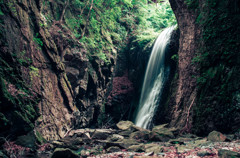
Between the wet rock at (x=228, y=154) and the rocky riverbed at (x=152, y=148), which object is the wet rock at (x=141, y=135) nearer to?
the rocky riverbed at (x=152, y=148)

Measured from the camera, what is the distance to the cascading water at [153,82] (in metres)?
11.1

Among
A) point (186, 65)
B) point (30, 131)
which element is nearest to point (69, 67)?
point (30, 131)

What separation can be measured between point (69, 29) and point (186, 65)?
297 inches

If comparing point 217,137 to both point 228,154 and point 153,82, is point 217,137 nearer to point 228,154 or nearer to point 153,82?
point 228,154

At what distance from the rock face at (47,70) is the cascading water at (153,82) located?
3725 millimetres

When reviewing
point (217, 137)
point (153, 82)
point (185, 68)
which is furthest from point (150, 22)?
point (217, 137)

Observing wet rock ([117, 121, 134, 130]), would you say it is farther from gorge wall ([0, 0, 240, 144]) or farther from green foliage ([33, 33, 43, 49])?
green foliage ([33, 33, 43, 49])

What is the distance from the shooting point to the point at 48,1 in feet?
31.6

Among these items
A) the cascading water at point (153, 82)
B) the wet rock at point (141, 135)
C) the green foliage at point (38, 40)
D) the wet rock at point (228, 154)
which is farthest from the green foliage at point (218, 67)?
the green foliage at point (38, 40)

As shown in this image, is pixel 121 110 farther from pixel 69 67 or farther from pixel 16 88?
pixel 16 88

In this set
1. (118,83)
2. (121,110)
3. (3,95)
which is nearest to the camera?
(3,95)

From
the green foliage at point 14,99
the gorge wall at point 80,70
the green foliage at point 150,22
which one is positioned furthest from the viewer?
the green foliage at point 150,22

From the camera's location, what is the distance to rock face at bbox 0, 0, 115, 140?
17.3 ft

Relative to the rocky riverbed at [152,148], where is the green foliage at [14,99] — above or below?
above
